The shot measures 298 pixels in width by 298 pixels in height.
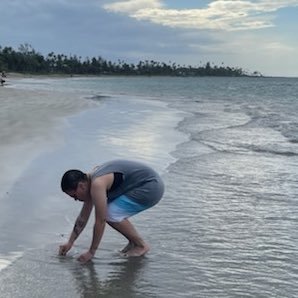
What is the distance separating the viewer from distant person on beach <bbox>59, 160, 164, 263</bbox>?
5168 mm

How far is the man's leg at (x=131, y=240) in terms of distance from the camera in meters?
5.54

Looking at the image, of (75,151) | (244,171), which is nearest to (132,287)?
(244,171)

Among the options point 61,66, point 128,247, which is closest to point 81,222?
point 128,247

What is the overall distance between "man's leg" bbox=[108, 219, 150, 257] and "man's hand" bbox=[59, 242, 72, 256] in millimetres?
403

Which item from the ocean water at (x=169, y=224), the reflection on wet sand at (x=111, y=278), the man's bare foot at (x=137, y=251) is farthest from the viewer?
the man's bare foot at (x=137, y=251)

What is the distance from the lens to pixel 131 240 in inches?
219

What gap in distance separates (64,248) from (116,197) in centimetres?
63

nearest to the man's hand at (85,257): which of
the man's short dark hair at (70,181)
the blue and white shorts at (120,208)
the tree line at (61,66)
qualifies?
the blue and white shorts at (120,208)

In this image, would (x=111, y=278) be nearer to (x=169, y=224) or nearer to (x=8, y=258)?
(x=8, y=258)

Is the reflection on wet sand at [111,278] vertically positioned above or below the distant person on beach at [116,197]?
below

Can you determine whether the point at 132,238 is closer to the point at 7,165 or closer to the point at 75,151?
the point at 7,165

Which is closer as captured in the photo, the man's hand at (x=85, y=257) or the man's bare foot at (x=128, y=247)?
the man's hand at (x=85, y=257)

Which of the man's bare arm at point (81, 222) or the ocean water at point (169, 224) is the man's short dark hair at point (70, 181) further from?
Result: the ocean water at point (169, 224)

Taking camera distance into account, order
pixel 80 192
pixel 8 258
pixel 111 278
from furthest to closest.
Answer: pixel 8 258 < pixel 80 192 < pixel 111 278
